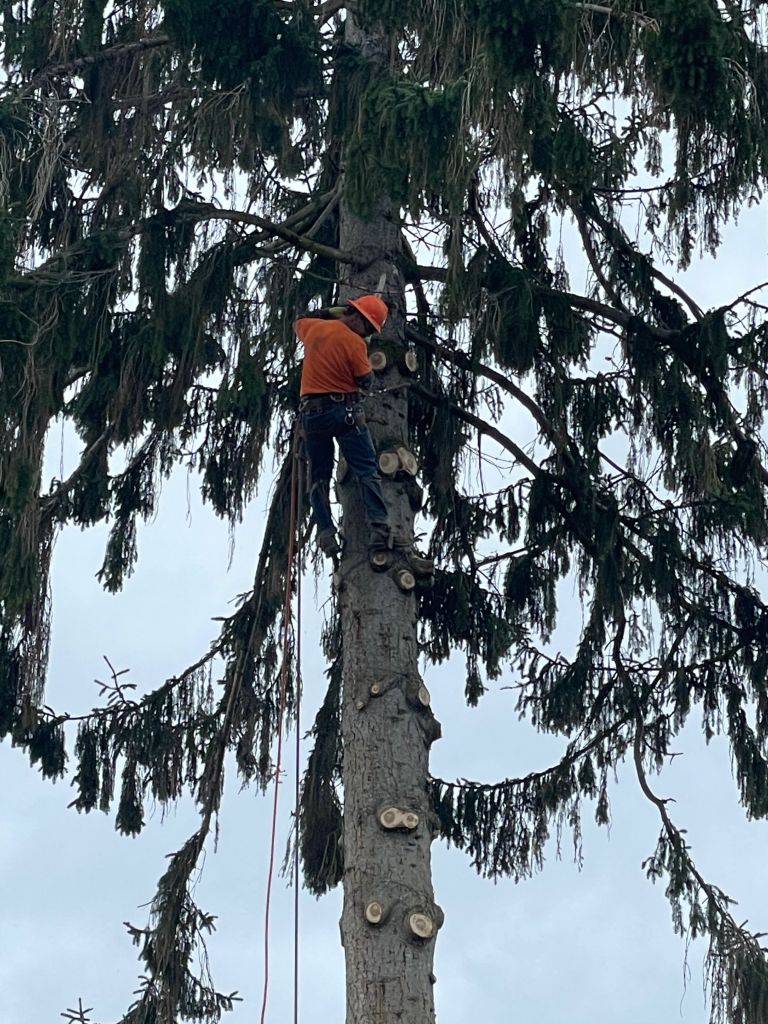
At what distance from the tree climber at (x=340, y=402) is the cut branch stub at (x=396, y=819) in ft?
4.48

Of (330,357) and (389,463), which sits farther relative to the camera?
(389,463)

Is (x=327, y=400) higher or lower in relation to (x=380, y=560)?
higher

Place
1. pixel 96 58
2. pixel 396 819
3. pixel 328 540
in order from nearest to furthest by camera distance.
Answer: pixel 396 819, pixel 328 540, pixel 96 58

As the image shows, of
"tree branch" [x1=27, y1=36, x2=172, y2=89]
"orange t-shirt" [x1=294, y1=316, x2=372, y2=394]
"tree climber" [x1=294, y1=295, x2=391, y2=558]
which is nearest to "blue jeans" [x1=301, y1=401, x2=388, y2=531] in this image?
"tree climber" [x1=294, y1=295, x2=391, y2=558]

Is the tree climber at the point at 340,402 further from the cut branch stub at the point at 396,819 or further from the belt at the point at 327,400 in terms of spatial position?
the cut branch stub at the point at 396,819

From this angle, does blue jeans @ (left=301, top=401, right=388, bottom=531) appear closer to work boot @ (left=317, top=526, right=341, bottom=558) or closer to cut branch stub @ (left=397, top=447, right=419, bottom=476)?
work boot @ (left=317, top=526, right=341, bottom=558)

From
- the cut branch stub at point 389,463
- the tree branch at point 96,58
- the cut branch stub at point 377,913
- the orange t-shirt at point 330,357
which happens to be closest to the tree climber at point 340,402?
the orange t-shirt at point 330,357

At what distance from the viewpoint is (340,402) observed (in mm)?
9062

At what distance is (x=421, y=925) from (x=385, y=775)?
759mm

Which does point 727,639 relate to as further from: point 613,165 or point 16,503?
point 16,503

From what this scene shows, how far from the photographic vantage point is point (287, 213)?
36.0 feet

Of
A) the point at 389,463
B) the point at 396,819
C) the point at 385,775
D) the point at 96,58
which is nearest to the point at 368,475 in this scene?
the point at 389,463

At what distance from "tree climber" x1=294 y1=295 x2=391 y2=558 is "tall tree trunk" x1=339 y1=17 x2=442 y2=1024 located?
16cm

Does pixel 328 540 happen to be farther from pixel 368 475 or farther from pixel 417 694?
pixel 417 694
